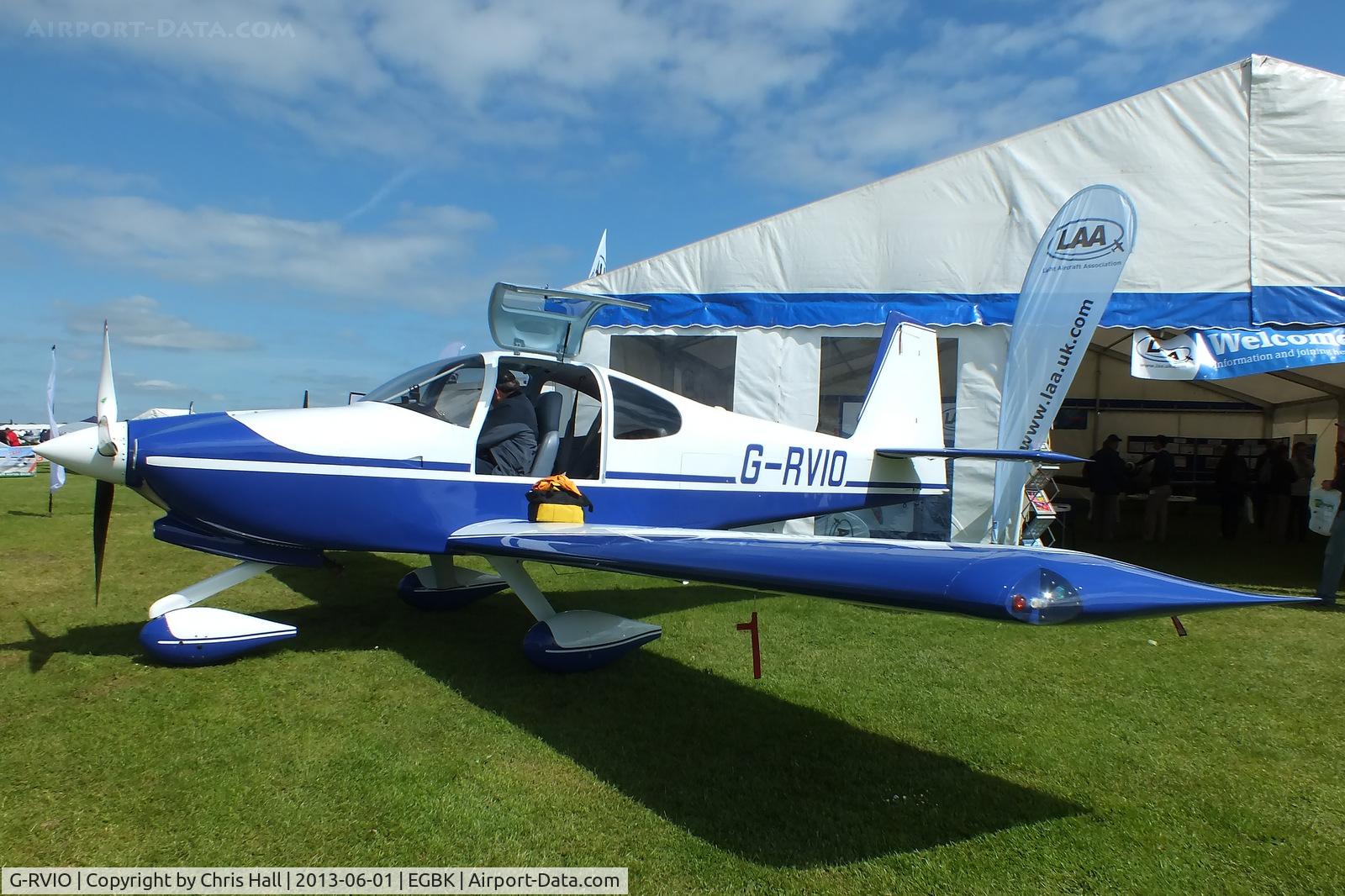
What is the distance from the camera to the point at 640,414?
5492 mm

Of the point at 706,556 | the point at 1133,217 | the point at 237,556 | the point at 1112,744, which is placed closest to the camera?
the point at 706,556

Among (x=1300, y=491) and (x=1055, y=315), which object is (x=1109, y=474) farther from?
(x=1055, y=315)

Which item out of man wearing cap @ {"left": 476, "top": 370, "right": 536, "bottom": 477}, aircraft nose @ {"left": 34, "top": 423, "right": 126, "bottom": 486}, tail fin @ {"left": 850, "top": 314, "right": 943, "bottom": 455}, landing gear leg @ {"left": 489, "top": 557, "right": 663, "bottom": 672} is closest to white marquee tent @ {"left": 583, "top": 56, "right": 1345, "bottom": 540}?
tail fin @ {"left": 850, "top": 314, "right": 943, "bottom": 455}

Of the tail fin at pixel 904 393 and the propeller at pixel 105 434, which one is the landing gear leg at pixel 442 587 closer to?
the propeller at pixel 105 434

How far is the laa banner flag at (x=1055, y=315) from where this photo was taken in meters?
6.98

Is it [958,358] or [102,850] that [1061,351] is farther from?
[102,850]

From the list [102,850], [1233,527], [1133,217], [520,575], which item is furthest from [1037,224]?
[102,850]

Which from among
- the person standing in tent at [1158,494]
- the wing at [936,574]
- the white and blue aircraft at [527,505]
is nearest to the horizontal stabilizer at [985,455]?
the white and blue aircraft at [527,505]

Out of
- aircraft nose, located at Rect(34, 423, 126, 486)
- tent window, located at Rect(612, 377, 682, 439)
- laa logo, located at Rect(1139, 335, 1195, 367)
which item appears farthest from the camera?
laa logo, located at Rect(1139, 335, 1195, 367)

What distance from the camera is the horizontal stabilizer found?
18.4 ft

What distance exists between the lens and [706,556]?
3244 mm

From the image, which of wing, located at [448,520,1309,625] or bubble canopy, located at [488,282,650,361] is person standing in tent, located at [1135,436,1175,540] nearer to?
bubble canopy, located at [488,282,650,361]

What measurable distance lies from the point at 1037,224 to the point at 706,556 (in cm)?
661

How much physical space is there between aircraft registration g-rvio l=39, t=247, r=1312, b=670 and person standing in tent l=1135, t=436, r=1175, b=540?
6910 millimetres
